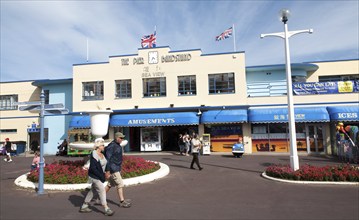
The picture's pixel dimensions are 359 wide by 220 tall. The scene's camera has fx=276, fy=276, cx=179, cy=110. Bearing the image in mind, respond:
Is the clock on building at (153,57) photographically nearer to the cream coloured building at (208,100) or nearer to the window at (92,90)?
the cream coloured building at (208,100)

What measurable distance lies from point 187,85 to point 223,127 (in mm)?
4770

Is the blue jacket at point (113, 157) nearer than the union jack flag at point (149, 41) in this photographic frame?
Yes

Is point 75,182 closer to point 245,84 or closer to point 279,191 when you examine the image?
point 279,191

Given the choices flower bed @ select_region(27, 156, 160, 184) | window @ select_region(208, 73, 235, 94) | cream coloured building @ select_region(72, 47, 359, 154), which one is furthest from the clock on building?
flower bed @ select_region(27, 156, 160, 184)

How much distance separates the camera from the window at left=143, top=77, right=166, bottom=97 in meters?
24.4

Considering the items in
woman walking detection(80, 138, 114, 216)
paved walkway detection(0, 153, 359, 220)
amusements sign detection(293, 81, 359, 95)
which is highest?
amusements sign detection(293, 81, 359, 95)

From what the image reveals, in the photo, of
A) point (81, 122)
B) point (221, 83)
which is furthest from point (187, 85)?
point (81, 122)

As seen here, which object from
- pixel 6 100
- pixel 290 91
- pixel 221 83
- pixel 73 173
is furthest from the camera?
pixel 6 100

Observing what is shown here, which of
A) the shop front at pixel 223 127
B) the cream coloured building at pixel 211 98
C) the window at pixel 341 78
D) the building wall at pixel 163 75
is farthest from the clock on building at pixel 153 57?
the window at pixel 341 78

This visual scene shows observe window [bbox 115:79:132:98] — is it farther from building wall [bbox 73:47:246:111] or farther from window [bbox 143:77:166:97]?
window [bbox 143:77:166:97]

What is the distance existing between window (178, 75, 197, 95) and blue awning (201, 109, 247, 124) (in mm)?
2631

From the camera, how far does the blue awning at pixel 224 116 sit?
2141 centimetres

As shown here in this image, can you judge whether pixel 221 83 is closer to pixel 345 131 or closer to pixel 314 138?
pixel 314 138

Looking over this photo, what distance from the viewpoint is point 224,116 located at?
21703 millimetres
